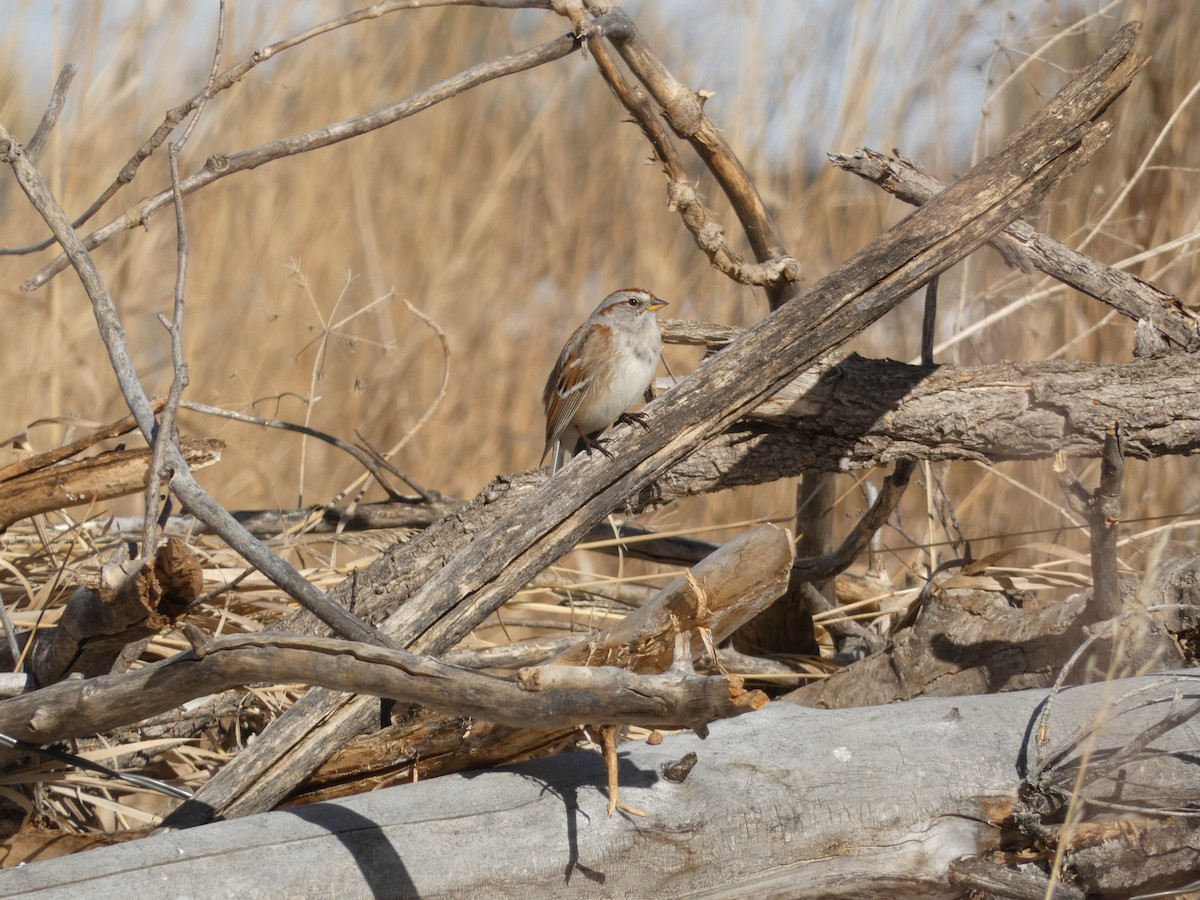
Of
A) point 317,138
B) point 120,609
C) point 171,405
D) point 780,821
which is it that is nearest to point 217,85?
point 317,138

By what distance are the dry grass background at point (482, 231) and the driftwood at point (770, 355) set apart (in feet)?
3.61

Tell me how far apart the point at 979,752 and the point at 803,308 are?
99cm

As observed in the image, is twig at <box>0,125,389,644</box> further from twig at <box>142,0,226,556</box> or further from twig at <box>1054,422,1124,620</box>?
twig at <box>1054,422,1124,620</box>

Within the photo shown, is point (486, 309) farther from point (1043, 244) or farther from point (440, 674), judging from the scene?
point (440, 674)

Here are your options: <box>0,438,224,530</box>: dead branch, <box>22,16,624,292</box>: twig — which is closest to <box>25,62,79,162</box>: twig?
<box>22,16,624,292</box>: twig

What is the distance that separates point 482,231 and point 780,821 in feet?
15.0

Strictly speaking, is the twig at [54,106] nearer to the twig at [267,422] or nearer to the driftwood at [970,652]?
the twig at [267,422]

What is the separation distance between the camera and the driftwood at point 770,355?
95.7 inches

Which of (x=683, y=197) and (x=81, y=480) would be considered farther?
(x=683, y=197)

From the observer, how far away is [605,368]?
12.3ft

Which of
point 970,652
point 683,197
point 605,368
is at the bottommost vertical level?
point 970,652

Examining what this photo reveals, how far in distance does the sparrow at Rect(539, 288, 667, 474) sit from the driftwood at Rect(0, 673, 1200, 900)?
1.53 m

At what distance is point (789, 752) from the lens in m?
2.28

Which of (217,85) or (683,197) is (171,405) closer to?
(217,85)
